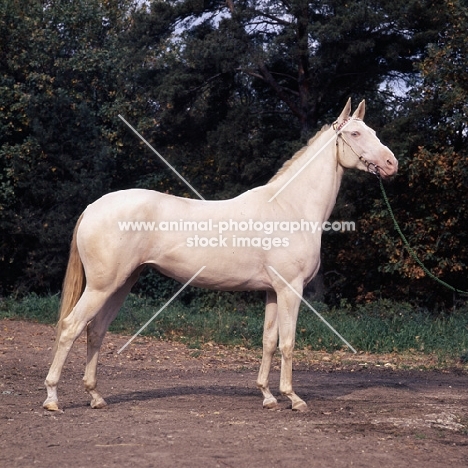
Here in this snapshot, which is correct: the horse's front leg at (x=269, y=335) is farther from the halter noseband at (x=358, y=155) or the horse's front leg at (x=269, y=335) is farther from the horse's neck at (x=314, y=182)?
the halter noseband at (x=358, y=155)

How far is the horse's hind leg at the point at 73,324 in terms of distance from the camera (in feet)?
22.0

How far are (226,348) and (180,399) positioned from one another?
4532mm

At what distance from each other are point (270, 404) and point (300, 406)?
Result: 0.30 m

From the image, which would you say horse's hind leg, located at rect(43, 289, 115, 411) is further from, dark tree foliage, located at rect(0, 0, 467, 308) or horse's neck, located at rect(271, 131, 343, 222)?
dark tree foliage, located at rect(0, 0, 467, 308)

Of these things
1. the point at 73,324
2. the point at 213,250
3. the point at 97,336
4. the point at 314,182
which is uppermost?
the point at 314,182

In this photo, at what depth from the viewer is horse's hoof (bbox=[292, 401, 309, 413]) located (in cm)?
684

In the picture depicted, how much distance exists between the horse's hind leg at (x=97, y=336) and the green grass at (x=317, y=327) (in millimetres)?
4799

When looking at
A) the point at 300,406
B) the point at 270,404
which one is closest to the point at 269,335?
the point at 270,404

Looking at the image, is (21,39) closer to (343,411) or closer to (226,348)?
(226,348)

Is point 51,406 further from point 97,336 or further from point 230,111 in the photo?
point 230,111

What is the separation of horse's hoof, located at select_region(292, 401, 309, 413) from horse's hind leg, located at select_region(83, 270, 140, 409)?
1.67 meters

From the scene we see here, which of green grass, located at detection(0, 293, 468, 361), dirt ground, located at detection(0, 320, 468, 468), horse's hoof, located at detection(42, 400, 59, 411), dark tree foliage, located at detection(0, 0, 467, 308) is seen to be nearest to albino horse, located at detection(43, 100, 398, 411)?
horse's hoof, located at detection(42, 400, 59, 411)

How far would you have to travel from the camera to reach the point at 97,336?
23.2 feet

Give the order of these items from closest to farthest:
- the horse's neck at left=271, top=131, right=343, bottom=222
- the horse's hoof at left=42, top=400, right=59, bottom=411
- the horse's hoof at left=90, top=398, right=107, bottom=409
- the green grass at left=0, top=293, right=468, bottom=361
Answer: the horse's hoof at left=42, top=400, right=59, bottom=411, the horse's hoof at left=90, top=398, right=107, bottom=409, the horse's neck at left=271, top=131, right=343, bottom=222, the green grass at left=0, top=293, right=468, bottom=361
